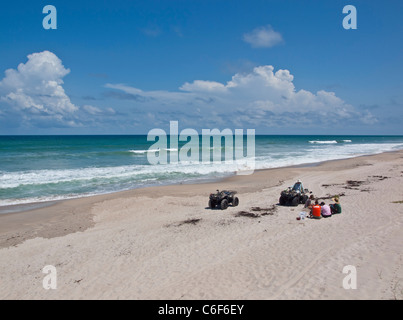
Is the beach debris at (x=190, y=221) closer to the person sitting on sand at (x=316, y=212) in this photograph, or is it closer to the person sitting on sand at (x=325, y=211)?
the person sitting on sand at (x=316, y=212)

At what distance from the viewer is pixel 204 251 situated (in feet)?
30.4

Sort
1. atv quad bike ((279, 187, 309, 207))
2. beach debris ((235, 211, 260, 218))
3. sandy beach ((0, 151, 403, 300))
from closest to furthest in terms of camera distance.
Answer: sandy beach ((0, 151, 403, 300))
beach debris ((235, 211, 260, 218))
atv quad bike ((279, 187, 309, 207))

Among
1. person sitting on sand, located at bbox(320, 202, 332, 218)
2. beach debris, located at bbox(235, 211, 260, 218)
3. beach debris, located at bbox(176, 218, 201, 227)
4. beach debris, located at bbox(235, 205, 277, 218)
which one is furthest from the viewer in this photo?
beach debris, located at bbox(235, 205, 277, 218)

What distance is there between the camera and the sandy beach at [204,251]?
697cm

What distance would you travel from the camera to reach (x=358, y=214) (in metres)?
12.5

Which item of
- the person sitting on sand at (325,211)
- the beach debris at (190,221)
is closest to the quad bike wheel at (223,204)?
the beach debris at (190,221)

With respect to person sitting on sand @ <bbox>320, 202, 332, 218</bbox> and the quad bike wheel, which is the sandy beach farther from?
person sitting on sand @ <bbox>320, 202, 332, 218</bbox>

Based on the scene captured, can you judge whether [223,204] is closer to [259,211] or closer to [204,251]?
[259,211]

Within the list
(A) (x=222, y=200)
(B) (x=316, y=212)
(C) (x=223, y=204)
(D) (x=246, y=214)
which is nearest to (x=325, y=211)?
(B) (x=316, y=212)

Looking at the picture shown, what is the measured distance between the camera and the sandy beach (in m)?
6.97

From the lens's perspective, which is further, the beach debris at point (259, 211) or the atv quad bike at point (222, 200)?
the atv quad bike at point (222, 200)

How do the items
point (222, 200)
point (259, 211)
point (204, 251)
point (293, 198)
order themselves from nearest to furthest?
point (204, 251), point (259, 211), point (293, 198), point (222, 200)

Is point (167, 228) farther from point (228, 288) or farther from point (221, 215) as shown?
point (228, 288)

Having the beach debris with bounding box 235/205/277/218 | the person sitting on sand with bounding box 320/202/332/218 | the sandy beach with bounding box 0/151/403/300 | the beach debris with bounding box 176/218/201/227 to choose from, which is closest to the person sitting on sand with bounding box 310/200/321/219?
the person sitting on sand with bounding box 320/202/332/218
